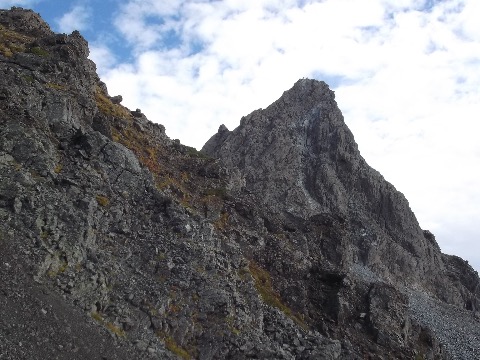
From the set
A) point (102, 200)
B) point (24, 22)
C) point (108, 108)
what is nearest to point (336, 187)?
point (108, 108)

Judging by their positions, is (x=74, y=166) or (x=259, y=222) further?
(x=259, y=222)

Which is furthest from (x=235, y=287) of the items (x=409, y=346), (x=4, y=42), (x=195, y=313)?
(x=4, y=42)

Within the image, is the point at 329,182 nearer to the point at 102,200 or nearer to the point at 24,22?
the point at 24,22

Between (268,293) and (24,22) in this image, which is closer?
(268,293)

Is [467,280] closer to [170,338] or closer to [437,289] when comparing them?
[437,289]

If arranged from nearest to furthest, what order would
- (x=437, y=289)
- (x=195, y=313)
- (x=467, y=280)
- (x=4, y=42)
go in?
1. (x=195, y=313)
2. (x=4, y=42)
3. (x=437, y=289)
4. (x=467, y=280)

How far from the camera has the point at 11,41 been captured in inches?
2151

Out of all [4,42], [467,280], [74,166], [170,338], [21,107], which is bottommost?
[170,338]

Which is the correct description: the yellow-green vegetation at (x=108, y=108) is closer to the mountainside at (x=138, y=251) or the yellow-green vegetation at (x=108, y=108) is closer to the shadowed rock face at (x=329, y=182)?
the mountainside at (x=138, y=251)

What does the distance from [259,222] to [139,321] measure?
27446 mm

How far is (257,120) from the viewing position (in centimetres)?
14188

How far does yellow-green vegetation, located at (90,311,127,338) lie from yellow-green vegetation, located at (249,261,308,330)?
16.8 m

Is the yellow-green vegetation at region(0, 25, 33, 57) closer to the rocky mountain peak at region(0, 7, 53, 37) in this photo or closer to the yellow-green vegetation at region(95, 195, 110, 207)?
the rocky mountain peak at region(0, 7, 53, 37)

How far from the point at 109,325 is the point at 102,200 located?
11.2m
